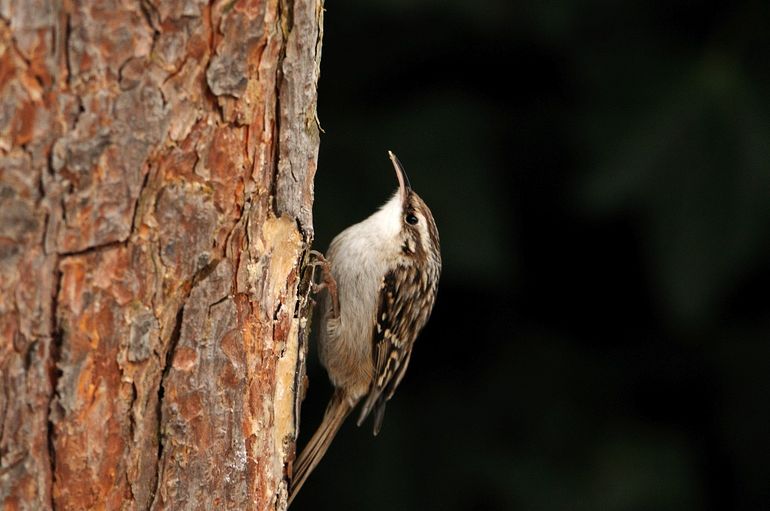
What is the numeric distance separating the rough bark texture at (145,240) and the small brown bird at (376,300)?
133cm

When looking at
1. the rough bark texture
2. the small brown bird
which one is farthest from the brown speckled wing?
the rough bark texture

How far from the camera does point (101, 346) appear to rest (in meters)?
1.56

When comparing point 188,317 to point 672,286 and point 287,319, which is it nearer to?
point 287,319

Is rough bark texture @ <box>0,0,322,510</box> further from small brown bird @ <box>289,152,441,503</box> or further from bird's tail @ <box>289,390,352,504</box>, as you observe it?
small brown bird @ <box>289,152,441,503</box>

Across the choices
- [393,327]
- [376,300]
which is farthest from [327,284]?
[393,327]

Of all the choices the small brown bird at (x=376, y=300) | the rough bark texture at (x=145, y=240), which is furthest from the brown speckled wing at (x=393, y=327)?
the rough bark texture at (x=145, y=240)

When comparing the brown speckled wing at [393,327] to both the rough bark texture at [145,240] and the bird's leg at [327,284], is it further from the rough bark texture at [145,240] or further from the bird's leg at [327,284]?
the rough bark texture at [145,240]

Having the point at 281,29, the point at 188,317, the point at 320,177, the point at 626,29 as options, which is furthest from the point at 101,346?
the point at 626,29

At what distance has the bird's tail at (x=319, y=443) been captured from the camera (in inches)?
114

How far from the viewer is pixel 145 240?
158cm

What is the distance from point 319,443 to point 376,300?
1.66ft

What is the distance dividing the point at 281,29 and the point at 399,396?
2465mm

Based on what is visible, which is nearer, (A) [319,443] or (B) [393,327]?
(A) [319,443]

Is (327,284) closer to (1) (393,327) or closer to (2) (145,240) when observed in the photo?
(1) (393,327)
